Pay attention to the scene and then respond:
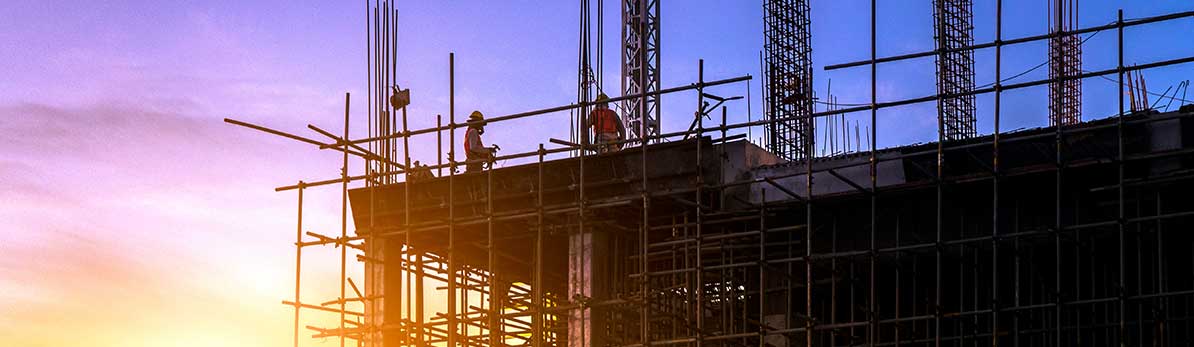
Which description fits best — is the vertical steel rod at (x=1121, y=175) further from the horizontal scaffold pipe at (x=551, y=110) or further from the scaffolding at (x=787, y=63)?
the scaffolding at (x=787, y=63)

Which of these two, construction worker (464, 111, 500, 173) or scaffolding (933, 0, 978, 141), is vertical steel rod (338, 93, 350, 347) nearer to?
construction worker (464, 111, 500, 173)

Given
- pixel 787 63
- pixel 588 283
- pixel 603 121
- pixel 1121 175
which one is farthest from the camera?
pixel 787 63

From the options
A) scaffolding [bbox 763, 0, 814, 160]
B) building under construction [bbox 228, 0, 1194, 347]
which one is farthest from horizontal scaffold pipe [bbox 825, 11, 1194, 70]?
scaffolding [bbox 763, 0, 814, 160]

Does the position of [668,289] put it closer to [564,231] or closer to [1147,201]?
[564,231]

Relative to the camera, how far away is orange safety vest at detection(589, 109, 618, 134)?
30203 millimetres

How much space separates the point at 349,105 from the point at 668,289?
6.86 meters

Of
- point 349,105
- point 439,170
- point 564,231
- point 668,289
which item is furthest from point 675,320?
point 349,105

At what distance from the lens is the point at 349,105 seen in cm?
3077

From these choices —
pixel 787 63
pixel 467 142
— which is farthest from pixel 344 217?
pixel 787 63

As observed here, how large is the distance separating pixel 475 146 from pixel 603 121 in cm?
228

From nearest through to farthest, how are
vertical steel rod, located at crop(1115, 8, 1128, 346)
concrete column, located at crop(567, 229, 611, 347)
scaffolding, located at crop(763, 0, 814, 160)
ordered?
vertical steel rod, located at crop(1115, 8, 1128, 346) < concrete column, located at crop(567, 229, 611, 347) < scaffolding, located at crop(763, 0, 814, 160)

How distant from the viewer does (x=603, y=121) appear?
3052 cm

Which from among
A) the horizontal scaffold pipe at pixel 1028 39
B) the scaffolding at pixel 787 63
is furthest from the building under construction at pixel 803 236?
the scaffolding at pixel 787 63

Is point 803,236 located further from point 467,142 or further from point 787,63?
point 787,63
